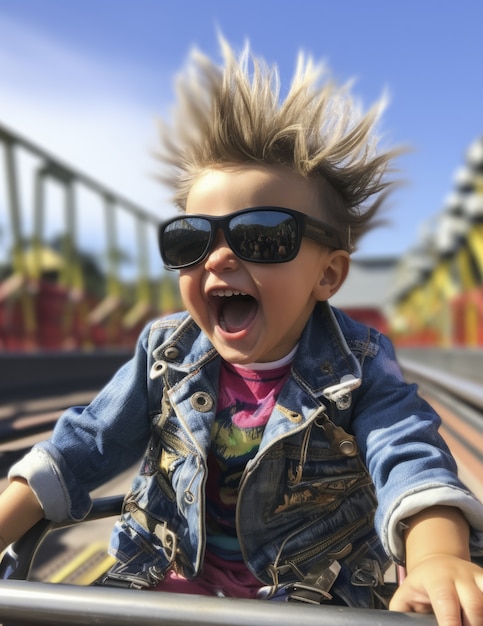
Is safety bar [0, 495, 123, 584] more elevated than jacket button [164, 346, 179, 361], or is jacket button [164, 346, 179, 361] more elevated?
jacket button [164, 346, 179, 361]

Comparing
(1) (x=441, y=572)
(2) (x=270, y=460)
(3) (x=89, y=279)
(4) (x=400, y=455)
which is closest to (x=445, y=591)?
(1) (x=441, y=572)

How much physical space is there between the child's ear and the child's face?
0.04 m

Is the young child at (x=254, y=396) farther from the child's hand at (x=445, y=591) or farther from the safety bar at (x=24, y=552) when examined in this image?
the child's hand at (x=445, y=591)

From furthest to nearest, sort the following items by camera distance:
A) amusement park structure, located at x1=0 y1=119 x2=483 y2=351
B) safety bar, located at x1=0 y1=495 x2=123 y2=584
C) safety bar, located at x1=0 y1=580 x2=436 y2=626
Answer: amusement park structure, located at x1=0 y1=119 x2=483 y2=351 < safety bar, located at x1=0 y1=495 x2=123 y2=584 < safety bar, located at x1=0 y1=580 x2=436 y2=626

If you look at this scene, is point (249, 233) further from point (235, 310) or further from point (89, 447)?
point (89, 447)

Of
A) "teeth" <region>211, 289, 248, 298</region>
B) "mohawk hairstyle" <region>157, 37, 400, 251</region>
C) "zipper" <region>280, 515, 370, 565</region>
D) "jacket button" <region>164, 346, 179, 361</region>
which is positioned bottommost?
"zipper" <region>280, 515, 370, 565</region>

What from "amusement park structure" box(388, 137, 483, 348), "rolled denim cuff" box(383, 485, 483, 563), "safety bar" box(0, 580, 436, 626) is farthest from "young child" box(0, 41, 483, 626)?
"amusement park structure" box(388, 137, 483, 348)

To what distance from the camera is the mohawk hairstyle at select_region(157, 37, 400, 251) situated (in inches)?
51.5

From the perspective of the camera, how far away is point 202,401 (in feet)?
4.43

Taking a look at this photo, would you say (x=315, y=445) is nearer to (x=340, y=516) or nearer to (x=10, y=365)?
(x=340, y=516)

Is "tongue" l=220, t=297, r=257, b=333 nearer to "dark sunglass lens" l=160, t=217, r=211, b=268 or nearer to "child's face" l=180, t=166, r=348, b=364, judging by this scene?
"child's face" l=180, t=166, r=348, b=364

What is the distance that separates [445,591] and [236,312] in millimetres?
661

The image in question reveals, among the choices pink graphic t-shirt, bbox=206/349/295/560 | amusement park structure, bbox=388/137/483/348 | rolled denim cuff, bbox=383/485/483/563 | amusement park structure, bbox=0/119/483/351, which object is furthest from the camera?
amusement park structure, bbox=388/137/483/348

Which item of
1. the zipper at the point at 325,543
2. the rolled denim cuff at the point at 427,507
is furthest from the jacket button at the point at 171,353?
the rolled denim cuff at the point at 427,507
